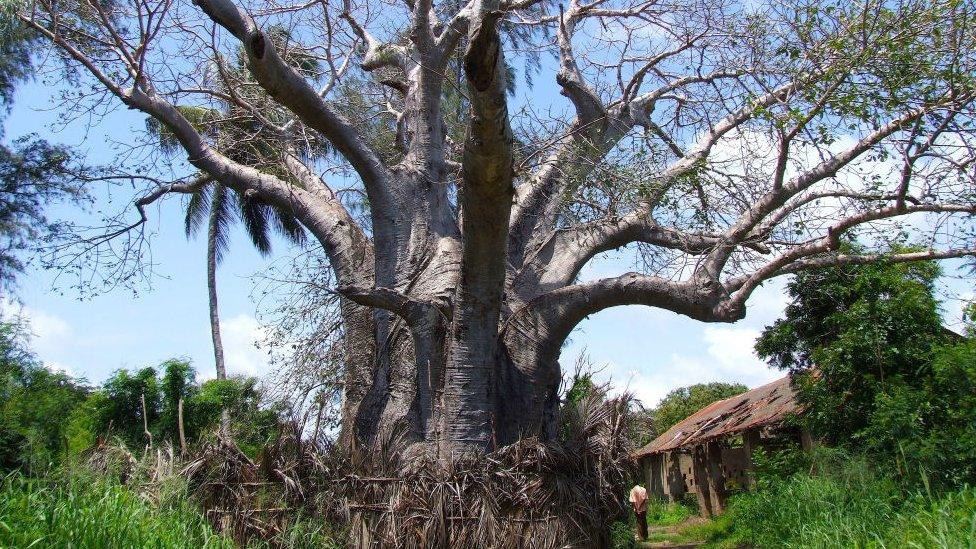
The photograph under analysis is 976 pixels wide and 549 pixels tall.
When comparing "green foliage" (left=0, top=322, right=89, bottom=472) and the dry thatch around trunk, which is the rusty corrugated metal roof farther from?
"green foliage" (left=0, top=322, right=89, bottom=472)

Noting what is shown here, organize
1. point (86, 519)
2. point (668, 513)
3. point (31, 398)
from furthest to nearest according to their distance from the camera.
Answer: point (668, 513) → point (31, 398) → point (86, 519)

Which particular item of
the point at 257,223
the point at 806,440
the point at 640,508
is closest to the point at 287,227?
the point at 257,223

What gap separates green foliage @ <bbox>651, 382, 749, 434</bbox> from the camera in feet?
96.8

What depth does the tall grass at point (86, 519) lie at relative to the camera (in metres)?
4.03

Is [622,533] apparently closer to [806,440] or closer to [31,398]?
[806,440]

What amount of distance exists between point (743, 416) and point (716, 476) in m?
1.66

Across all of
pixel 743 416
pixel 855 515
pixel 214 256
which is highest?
pixel 214 256

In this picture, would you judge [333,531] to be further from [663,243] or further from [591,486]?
[663,243]

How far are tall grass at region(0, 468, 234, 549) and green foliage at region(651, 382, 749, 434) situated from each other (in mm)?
25082

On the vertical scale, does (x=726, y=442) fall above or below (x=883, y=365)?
below

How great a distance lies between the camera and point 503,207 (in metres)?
5.36

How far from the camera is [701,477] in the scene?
16.6 m

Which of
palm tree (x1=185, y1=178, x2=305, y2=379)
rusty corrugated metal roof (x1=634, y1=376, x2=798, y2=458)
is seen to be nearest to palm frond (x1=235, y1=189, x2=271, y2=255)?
palm tree (x1=185, y1=178, x2=305, y2=379)

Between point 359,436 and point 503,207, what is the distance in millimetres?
2796
